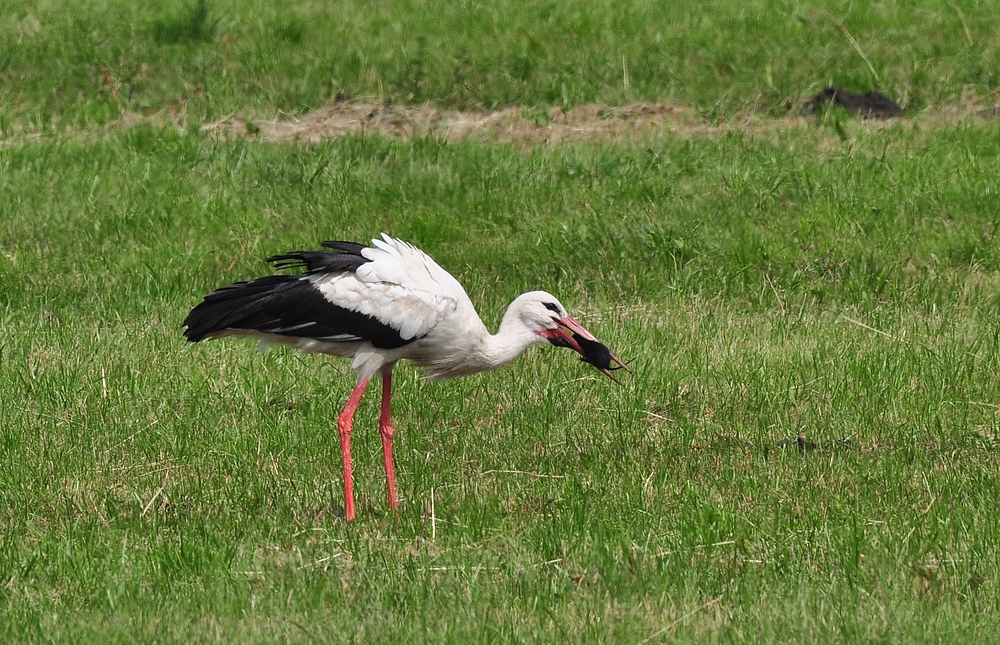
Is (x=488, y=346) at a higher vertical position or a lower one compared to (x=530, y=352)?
higher

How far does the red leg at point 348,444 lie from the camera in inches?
233

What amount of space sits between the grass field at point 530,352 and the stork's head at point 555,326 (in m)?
0.47

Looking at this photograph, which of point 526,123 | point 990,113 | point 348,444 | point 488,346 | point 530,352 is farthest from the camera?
point 526,123

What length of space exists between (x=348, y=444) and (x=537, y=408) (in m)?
1.24

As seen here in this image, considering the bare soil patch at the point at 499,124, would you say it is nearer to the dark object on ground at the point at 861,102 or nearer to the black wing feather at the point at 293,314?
the dark object on ground at the point at 861,102

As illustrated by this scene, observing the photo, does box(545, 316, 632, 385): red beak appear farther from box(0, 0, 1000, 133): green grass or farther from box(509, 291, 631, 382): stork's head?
box(0, 0, 1000, 133): green grass

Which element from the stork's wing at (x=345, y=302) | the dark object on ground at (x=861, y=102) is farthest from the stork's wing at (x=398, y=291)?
the dark object on ground at (x=861, y=102)

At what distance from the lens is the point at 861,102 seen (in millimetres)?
12273

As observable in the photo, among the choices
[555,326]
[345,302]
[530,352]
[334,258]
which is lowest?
[530,352]

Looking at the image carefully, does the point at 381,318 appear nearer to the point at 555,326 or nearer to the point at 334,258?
the point at 334,258

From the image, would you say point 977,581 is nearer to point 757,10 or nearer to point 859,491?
point 859,491

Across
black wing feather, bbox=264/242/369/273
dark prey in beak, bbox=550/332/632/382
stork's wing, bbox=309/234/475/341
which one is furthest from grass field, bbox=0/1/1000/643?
black wing feather, bbox=264/242/369/273

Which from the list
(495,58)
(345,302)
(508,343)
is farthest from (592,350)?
(495,58)

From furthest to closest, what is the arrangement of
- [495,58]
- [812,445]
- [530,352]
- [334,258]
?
[495,58] < [530,352] < [812,445] < [334,258]
